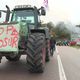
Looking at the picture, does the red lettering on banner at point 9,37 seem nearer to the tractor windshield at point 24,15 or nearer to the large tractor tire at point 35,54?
the large tractor tire at point 35,54

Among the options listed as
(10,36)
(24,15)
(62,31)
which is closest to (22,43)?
(10,36)

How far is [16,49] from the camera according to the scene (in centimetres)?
1192

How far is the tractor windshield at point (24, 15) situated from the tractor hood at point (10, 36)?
221cm

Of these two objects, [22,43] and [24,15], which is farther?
[24,15]

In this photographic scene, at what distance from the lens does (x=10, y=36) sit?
1219cm

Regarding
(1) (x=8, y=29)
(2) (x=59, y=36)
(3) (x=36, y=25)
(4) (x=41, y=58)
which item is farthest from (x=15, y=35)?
(2) (x=59, y=36)

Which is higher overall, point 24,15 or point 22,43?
point 24,15

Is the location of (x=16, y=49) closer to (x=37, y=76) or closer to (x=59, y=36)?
(x=37, y=76)

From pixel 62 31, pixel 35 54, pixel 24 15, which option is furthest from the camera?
pixel 62 31

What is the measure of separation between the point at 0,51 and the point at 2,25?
106 cm

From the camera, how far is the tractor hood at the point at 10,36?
11981 millimetres

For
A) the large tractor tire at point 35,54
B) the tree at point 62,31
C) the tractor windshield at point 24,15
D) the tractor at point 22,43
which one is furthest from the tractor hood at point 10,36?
the tree at point 62,31

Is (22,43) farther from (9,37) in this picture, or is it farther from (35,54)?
(35,54)

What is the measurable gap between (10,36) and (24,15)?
8.98ft
